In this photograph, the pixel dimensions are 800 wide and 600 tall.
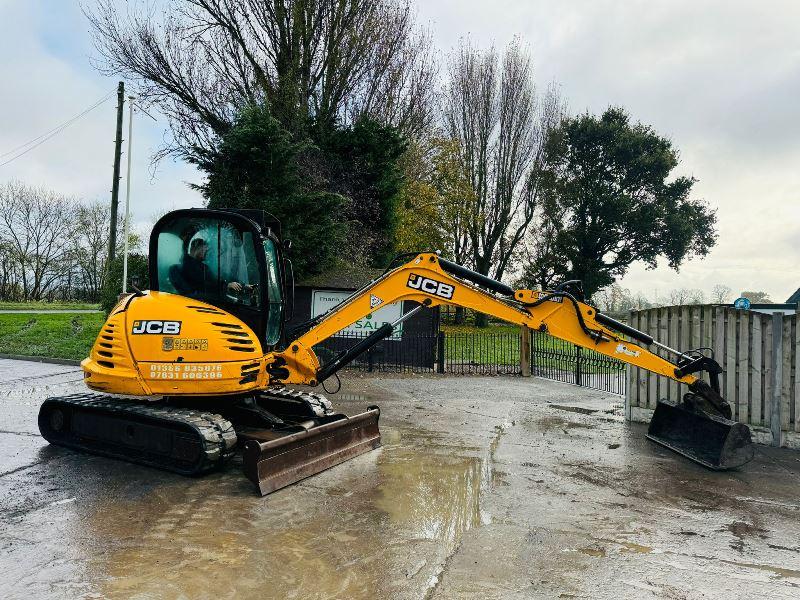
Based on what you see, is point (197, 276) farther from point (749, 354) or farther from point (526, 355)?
point (526, 355)

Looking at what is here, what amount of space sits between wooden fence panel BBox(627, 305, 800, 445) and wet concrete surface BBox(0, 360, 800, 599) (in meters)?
0.59

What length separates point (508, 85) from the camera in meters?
29.1

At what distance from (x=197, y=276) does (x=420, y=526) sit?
3.71m

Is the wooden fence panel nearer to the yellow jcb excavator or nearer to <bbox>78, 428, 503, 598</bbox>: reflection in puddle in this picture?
the yellow jcb excavator

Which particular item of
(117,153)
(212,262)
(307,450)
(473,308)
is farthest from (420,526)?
(117,153)

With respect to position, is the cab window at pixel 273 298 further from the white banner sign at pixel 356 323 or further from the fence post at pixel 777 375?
the white banner sign at pixel 356 323

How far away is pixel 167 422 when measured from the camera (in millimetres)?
6230

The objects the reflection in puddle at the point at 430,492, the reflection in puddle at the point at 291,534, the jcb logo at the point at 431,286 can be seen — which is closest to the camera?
the reflection in puddle at the point at 291,534

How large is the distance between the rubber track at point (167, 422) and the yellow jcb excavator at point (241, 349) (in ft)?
0.05

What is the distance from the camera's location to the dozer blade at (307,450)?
5.60 m

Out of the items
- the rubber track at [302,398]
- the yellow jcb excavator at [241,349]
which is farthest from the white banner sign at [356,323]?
the yellow jcb excavator at [241,349]

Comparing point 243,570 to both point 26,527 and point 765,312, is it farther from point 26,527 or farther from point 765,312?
point 765,312

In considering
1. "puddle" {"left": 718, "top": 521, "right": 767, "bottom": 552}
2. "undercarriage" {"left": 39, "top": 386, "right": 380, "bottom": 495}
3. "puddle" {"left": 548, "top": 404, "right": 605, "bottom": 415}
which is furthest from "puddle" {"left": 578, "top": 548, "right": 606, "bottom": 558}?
"puddle" {"left": 548, "top": 404, "right": 605, "bottom": 415}

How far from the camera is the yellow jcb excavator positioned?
619cm
